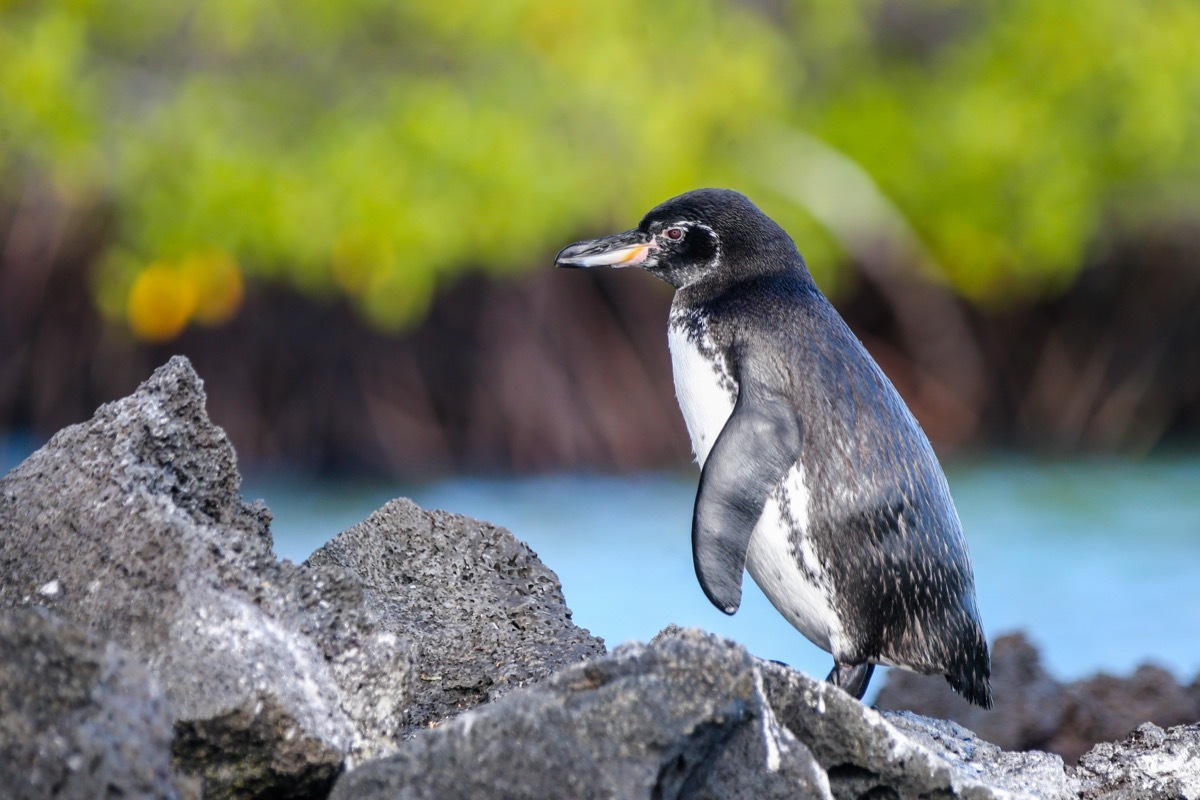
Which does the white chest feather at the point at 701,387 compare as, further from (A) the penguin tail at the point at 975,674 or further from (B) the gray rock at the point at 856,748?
(B) the gray rock at the point at 856,748

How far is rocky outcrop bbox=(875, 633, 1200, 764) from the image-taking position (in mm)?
3205

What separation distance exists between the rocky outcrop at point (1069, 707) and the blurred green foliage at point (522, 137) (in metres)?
5.02

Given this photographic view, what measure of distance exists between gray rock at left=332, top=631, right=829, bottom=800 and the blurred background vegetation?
6.21 metres

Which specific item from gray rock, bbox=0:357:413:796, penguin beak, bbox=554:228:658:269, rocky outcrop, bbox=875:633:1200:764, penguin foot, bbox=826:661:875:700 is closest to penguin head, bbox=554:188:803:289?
penguin beak, bbox=554:228:658:269

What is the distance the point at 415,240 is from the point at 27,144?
2.24 meters

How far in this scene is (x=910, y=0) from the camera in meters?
11.6

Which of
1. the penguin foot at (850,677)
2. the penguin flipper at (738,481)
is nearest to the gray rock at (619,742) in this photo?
the penguin flipper at (738,481)

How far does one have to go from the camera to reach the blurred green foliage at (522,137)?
7621 millimetres

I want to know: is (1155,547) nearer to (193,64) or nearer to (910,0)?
(910,0)

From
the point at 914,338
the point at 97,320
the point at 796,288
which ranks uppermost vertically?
the point at 914,338

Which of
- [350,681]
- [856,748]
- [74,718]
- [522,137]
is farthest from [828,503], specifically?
[522,137]

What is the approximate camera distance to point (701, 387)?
2510mm

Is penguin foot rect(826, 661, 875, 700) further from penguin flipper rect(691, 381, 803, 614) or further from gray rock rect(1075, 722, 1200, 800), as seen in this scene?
gray rock rect(1075, 722, 1200, 800)

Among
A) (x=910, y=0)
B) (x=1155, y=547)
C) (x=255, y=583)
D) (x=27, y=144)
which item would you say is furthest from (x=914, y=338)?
(x=255, y=583)
